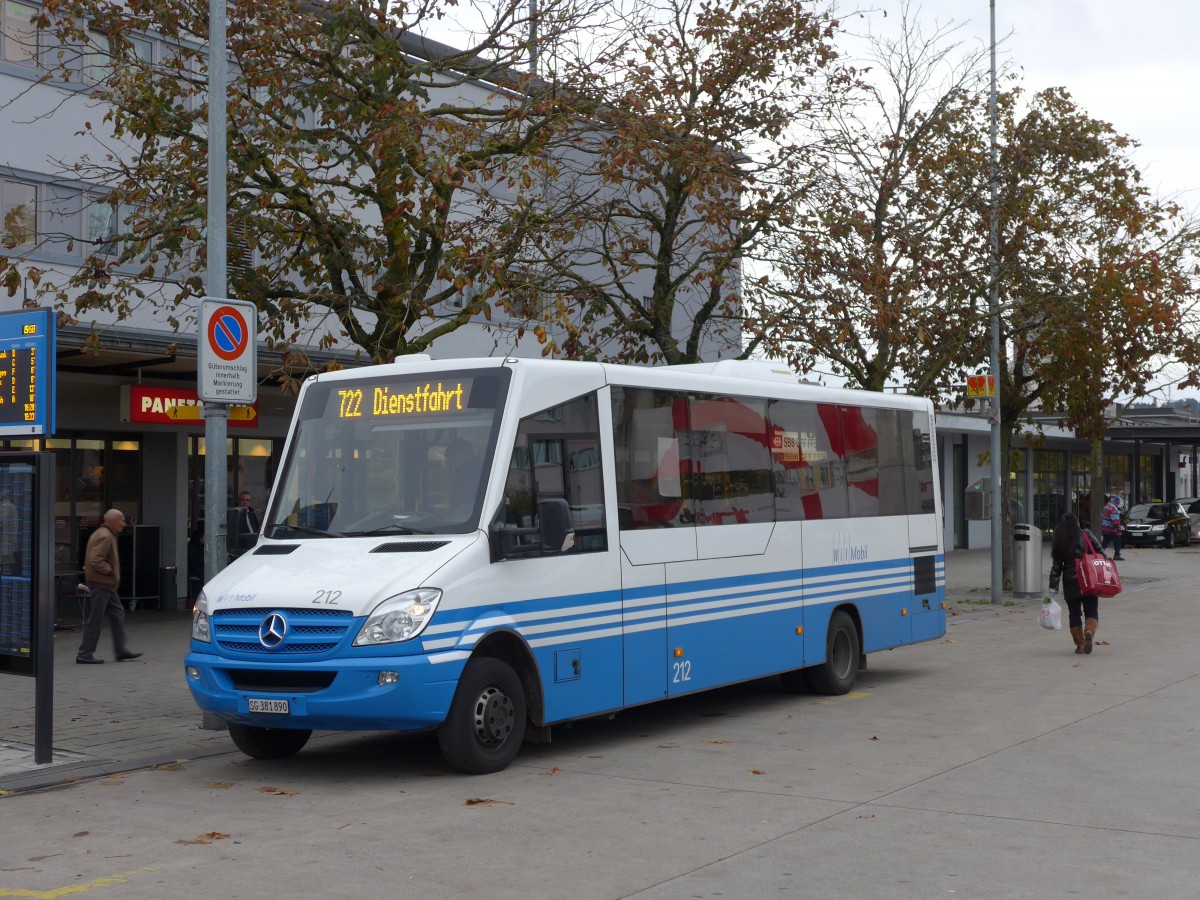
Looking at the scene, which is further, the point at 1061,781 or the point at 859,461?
the point at 859,461

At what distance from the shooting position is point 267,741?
1020cm

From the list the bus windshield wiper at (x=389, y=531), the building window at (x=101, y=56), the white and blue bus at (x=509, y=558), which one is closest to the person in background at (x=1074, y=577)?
the white and blue bus at (x=509, y=558)

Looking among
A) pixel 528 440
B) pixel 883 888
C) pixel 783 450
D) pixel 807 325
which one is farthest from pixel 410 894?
pixel 807 325

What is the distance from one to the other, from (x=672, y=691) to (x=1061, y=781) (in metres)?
3.20

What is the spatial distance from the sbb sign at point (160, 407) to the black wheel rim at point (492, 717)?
41.4 feet

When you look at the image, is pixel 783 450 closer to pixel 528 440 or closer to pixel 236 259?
pixel 528 440

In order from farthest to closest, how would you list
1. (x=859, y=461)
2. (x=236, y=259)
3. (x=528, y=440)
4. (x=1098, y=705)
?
(x=236, y=259) < (x=859, y=461) < (x=1098, y=705) < (x=528, y=440)

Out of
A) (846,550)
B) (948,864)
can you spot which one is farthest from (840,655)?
(948,864)

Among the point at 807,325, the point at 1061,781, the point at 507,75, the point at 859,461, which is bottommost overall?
the point at 1061,781

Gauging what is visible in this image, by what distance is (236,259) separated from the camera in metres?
16.1

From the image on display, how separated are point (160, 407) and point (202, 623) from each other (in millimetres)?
13098

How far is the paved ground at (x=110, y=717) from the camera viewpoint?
1002 centimetres

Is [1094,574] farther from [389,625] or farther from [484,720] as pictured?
[389,625]

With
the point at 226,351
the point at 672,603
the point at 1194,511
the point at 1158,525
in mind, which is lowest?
the point at 672,603
